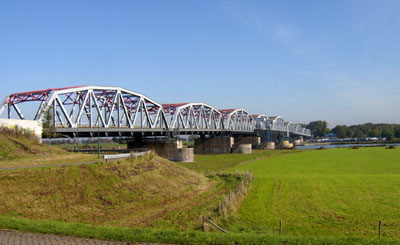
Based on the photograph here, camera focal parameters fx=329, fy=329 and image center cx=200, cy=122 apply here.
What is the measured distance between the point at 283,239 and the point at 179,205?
14.1 metres

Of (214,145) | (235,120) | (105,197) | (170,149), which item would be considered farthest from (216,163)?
(235,120)

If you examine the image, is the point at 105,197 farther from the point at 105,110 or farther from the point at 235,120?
the point at 235,120

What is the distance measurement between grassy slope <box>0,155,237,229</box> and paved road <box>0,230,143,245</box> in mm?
6688

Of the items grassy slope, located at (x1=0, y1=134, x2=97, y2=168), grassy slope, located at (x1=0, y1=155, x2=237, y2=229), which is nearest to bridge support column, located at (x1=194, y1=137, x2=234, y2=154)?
grassy slope, located at (x1=0, y1=134, x2=97, y2=168)

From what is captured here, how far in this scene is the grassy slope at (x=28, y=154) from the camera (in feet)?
110

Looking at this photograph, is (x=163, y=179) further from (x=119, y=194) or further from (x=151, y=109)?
(x=151, y=109)

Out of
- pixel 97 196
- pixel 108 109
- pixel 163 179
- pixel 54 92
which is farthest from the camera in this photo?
pixel 108 109

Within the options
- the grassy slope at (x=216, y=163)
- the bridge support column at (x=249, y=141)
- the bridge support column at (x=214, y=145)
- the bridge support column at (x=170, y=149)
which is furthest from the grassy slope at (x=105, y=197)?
the bridge support column at (x=249, y=141)

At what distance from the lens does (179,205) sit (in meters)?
27.4

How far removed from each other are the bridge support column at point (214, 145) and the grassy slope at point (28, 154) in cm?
8220

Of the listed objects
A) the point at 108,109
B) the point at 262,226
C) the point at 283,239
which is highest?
the point at 108,109

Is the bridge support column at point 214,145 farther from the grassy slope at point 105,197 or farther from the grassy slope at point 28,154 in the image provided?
the grassy slope at point 105,197

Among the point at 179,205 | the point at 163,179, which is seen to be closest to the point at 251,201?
the point at 179,205

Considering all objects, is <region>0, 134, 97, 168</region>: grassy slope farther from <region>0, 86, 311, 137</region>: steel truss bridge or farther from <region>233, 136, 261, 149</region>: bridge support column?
<region>233, 136, 261, 149</region>: bridge support column
